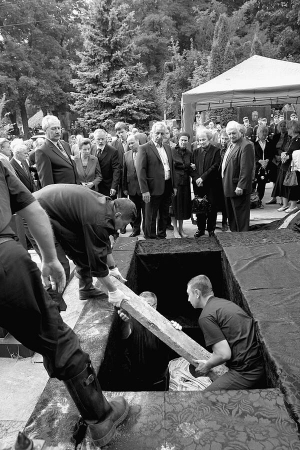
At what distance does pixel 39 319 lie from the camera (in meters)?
1.64

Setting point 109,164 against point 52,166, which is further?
point 109,164

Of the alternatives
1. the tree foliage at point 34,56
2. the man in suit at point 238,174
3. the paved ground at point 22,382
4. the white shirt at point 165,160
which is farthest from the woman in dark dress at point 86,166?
the tree foliage at point 34,56

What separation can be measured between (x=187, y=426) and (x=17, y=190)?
4.53 ft

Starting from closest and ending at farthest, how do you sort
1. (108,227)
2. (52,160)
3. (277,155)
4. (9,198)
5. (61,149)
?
(9,198) < (108,227) < (52,160) < (61,149) < (277,155)

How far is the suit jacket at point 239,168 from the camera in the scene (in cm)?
605

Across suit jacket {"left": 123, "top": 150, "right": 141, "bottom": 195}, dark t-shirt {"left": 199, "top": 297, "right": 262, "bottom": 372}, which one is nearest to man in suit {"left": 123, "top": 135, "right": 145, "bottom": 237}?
suit jacket {"left": 123, "top": 150, "right": 141, "bottom": 195}

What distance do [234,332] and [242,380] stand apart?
1.16ft

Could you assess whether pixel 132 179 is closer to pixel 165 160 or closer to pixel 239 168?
pixel 165 160

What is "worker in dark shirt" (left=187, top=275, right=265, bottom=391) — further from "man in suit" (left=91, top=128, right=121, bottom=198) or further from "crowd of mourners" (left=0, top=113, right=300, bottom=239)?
"man in suit" (left=91, top=128, right=121, bottom=198)

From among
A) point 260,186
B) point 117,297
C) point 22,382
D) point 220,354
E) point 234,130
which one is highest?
point 234,130

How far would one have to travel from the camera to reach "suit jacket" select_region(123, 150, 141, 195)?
685cm

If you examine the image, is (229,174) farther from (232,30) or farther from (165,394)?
(232,30)

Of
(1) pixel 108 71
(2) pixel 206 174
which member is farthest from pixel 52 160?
(1) pixel 108 71

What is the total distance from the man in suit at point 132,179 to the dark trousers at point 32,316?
5.07 meters
